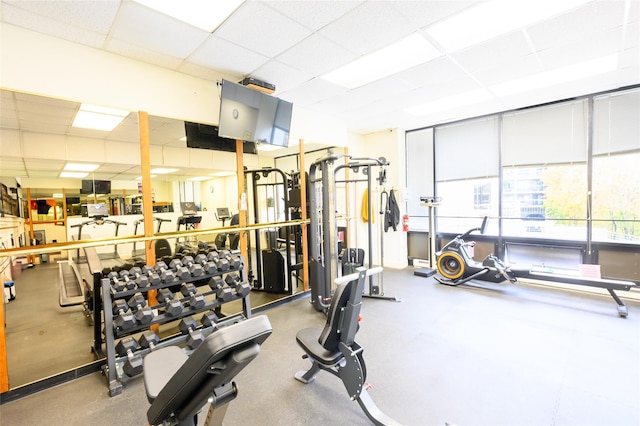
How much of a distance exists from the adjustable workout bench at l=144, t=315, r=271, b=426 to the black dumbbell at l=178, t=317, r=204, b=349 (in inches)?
72.5

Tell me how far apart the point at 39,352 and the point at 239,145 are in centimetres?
316

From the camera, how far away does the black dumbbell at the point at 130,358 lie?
2.50m

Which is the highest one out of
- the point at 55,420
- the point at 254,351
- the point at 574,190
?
the point at 574,190

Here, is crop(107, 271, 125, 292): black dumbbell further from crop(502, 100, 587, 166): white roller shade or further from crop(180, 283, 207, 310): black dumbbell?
crop(502, 100, 587, 166): white roller shade

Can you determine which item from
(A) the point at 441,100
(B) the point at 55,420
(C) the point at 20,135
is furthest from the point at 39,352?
(A) the point at 441,100

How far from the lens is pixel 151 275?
9.54ft

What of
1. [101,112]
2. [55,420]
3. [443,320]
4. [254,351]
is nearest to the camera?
[254,351]

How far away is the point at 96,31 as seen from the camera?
2518mm

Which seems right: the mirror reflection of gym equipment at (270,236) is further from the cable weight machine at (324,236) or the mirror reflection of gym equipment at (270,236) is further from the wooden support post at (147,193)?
the wooden support post at (147,193)

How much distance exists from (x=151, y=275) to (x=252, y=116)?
2.14m

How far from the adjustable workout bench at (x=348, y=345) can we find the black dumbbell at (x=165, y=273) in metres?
1.72

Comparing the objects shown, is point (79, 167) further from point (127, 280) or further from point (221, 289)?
point (221, 289)

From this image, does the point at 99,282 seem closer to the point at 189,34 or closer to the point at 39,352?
the point at 39,352

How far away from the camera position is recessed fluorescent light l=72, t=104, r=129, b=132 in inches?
116
